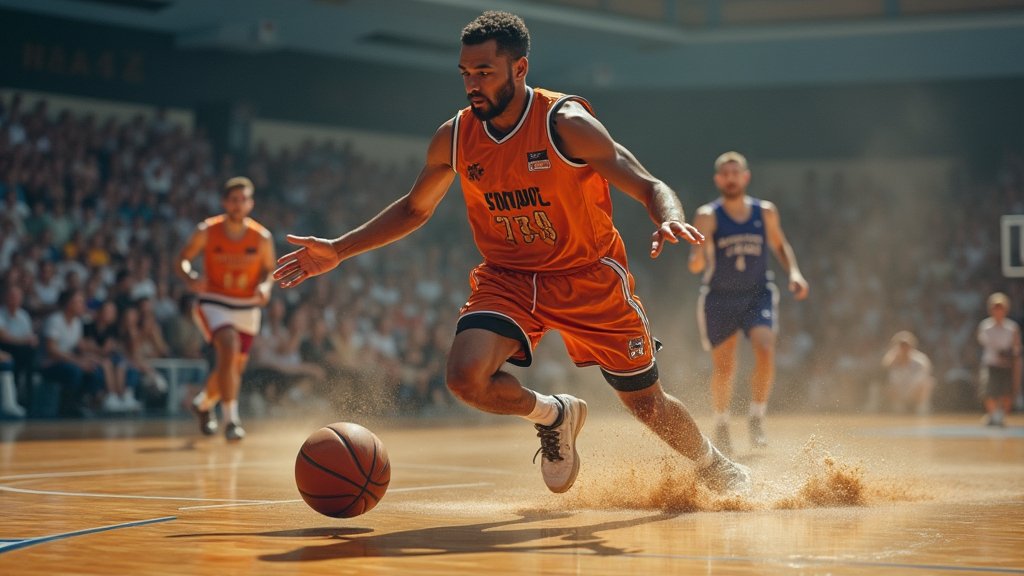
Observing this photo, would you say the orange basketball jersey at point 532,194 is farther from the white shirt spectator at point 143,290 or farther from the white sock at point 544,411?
the white shirt spectator at point 143,290

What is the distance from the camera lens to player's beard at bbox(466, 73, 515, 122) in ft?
20.3

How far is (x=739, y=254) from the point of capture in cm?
1138

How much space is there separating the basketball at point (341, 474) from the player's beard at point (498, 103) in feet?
5.15

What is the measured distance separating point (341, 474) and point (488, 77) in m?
1.89

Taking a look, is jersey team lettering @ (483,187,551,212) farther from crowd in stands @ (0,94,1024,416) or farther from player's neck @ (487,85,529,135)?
crowd in stands @ (0,94,1024,416)

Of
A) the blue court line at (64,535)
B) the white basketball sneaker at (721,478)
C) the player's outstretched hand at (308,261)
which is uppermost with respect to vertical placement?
the player's outstretched hand at (308,261)

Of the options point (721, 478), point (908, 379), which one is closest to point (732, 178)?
point (721, 478)

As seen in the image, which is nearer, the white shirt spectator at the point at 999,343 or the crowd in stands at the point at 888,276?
the white shirt spectator at the point at 999,343

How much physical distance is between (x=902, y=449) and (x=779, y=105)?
1590 centimetres

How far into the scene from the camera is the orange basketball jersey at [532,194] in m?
6.22

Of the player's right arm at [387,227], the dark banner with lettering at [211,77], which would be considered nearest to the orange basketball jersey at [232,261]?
the player's right arm at [387,227]

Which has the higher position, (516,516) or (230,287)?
(230,287)

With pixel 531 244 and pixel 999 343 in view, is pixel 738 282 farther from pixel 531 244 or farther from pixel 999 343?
pixel 999 343

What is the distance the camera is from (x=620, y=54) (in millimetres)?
25984
